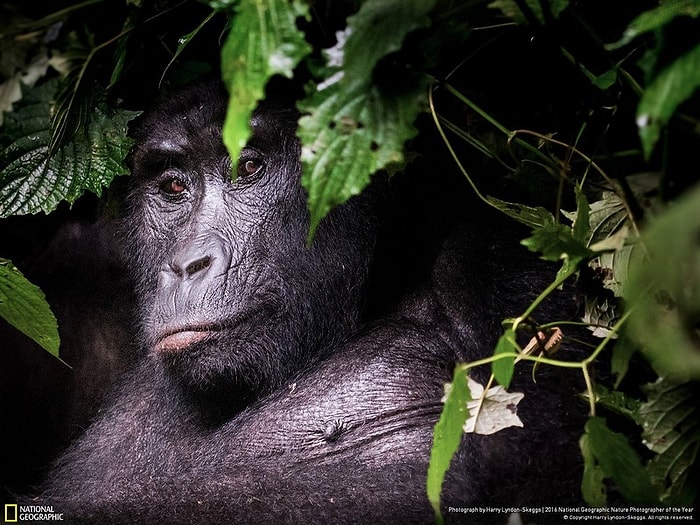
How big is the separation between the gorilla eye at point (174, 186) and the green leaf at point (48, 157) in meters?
0.29

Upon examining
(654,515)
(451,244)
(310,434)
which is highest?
(451,244)

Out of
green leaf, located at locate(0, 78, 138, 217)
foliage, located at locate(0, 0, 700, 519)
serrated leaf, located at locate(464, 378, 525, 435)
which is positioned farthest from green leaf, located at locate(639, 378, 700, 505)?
green leaf, located at locate(0, 78, 138, 217)

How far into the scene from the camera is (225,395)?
2035 mm

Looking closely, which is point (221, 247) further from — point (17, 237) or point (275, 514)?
point (17, 237)

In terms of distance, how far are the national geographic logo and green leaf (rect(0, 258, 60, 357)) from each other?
71 centimetres

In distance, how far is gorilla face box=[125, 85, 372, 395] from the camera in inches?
75.4

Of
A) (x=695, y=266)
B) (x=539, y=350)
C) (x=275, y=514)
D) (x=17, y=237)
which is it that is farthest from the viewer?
(x=17, y=237)

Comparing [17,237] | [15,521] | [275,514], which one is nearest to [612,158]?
[275,514]

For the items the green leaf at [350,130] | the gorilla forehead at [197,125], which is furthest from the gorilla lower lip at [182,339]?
the green leaf at [350,130]

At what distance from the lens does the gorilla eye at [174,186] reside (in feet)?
7.22

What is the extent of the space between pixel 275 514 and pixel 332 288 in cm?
64

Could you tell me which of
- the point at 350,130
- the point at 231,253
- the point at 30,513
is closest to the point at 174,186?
the point at 231,253

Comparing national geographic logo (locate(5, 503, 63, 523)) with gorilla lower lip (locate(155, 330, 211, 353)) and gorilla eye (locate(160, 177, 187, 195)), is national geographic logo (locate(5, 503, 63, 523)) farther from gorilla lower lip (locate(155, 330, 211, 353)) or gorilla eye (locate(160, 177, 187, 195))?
gorilla eye (locate(160, 177, 187, 195))

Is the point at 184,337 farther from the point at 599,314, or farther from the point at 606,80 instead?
the point at 606,80
